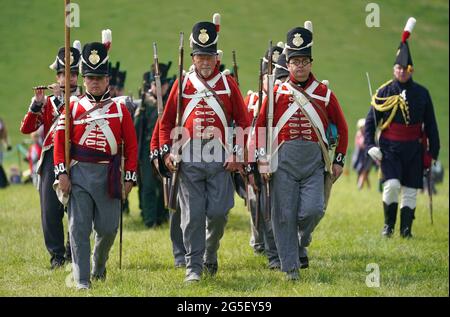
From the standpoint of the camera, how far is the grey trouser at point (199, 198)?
9391 mm

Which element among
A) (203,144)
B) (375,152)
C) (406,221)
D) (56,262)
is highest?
(203,144)

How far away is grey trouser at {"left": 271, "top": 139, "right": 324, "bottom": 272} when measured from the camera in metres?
9.52

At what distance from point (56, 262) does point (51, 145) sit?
51.0 inches

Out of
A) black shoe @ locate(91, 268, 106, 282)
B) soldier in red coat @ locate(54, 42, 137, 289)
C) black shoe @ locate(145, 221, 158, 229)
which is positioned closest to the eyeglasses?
soldier in red coat @ locate(54, 42, 137, 289)

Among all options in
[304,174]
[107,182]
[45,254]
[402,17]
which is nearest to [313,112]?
[304,174]

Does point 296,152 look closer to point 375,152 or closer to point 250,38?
point 375,152

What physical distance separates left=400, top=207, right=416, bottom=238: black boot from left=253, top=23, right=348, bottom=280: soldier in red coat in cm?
391

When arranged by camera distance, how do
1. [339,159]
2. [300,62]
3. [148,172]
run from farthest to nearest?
1. [148,172]
2. [339,159]
3. [300,62]

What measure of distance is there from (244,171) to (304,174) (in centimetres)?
60

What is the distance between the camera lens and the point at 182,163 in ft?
30.9

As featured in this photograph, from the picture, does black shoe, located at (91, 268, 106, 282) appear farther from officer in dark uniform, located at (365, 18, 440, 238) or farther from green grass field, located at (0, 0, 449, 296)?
officer in dark uniform, located at (365, 18, 440, 238)

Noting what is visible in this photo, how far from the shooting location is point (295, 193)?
9.59 m

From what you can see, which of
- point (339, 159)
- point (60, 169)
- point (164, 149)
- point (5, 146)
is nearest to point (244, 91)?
point (5, 146)
